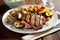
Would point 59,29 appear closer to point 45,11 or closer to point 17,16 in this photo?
point 45,11

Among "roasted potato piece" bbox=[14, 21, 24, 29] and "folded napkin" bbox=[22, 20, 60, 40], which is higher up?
"roasted potato piece" bbox=[14, 21, 24, 29]

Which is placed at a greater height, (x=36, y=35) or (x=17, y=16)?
(x=17, y=16)

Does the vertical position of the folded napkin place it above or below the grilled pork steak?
below

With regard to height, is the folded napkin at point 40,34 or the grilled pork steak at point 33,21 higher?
the grilled pork steak at point 33,21

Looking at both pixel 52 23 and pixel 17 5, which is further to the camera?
pixel 17 5

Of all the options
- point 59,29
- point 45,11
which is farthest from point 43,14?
Result: point 59,29

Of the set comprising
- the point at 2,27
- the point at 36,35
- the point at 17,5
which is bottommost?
the point at 36,35

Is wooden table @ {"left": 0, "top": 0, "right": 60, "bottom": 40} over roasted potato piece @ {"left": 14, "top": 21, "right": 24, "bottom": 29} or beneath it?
beneath
